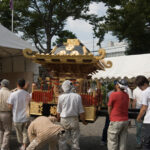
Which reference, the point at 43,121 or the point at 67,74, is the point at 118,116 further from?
the point at 67,74

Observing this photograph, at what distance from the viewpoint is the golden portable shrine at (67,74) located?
14.7ft

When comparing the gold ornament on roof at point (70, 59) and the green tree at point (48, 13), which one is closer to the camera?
the gold ornament on roof at point (70, 59)

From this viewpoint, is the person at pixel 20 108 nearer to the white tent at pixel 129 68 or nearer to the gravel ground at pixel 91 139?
the gravel ground at pixel 91 139

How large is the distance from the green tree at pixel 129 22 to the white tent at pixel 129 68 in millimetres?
5431

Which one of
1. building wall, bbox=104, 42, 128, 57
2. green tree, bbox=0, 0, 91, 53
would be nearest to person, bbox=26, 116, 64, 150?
green tree, bbox=0, 0, 91, 53

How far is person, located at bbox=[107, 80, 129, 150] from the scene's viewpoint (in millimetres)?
4078

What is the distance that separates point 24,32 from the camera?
63.3 ft

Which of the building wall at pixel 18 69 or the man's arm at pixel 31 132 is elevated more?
the building wall at pixel 18 69

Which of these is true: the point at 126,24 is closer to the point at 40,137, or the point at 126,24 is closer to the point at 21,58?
the point at 21,58

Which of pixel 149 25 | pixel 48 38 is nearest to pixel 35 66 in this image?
pixel 48 38

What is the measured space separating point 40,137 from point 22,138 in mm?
1440

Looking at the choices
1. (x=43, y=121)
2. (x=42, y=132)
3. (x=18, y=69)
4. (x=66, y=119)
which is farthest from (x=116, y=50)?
(x=42, y=132)

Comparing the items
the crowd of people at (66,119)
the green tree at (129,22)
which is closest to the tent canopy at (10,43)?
the crowd of people at (66,119)

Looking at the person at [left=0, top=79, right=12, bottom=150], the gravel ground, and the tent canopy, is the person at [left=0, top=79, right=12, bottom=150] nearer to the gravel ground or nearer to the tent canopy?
the gravel ground
